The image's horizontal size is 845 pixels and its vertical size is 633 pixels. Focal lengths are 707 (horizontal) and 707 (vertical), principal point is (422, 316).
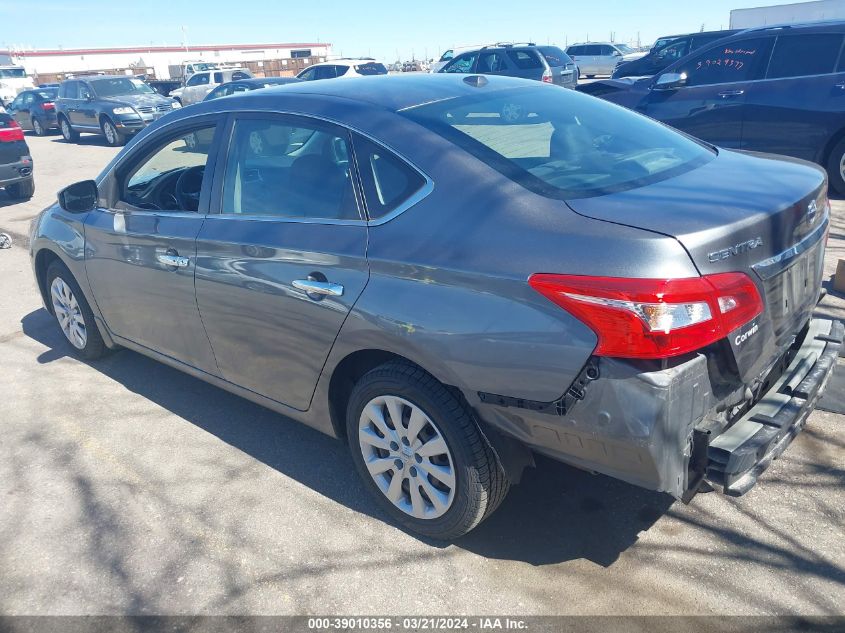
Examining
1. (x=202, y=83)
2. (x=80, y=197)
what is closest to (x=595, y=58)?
(x=202, y=83)

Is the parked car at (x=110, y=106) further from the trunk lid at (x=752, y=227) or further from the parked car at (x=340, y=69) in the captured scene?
the trunk lid at (x=752, y=227)

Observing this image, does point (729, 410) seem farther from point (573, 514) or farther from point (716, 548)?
point (573, 514)

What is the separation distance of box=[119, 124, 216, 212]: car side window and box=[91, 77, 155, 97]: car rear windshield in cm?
1660

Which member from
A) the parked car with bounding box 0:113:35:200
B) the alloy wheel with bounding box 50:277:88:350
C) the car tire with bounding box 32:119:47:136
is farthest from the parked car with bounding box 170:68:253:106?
the alloy wheel with bounding box 50:277:88:350

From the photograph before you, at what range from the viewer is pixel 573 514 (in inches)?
121

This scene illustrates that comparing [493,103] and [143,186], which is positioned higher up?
[493,103]

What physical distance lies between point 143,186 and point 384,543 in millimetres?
2750

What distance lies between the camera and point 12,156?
36.7 ft

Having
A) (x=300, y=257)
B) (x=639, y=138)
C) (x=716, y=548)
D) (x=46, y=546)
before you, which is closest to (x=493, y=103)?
(x=639, y=138)

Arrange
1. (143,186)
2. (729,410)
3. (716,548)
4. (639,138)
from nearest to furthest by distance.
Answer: (729,410) → (716,548) → (639,138) → (143,186)

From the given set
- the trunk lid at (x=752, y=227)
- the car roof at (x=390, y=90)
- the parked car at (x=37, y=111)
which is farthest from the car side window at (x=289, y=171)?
the parked car at (x=37, y=111)

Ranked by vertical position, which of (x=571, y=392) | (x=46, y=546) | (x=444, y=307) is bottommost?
(x=46, y=546)

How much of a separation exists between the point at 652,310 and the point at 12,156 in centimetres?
1183

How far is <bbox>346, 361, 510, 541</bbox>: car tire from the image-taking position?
2.66m
